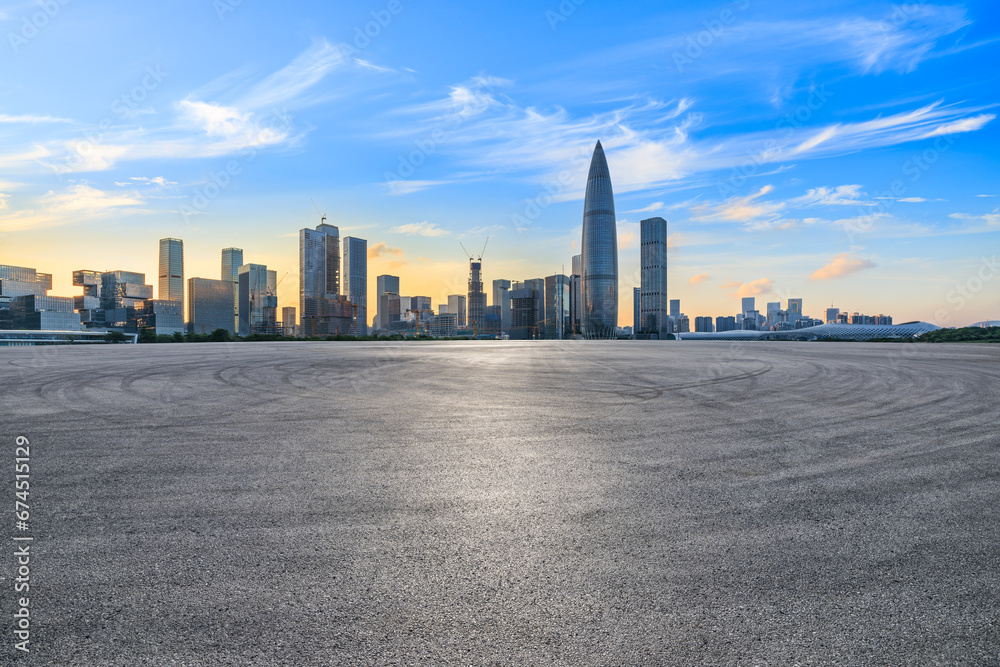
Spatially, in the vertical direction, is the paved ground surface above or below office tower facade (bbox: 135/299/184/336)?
below

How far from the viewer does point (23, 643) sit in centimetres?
302

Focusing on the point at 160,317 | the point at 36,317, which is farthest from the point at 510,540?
the point at 160,317

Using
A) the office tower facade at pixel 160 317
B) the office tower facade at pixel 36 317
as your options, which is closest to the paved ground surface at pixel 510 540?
the office tower facade at pixel 36 317

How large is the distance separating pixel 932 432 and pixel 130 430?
13843mm

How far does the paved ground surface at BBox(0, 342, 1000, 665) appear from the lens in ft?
9.83

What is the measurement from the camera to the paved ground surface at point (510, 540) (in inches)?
118

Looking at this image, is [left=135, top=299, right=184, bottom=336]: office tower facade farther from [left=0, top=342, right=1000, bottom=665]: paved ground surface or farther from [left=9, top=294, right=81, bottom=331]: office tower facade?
[left=0, top=342, right=1000, bottom=665]: paved ground surface

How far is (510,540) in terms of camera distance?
430cm

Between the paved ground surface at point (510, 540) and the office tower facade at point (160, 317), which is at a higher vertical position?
the office tower facade at point (160, 317)

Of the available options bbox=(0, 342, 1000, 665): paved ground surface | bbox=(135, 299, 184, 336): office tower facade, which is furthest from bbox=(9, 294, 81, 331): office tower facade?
bbox=(0, 342, 1000, 665): paved ground surface

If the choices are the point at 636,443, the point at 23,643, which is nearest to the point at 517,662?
the point at 23,643

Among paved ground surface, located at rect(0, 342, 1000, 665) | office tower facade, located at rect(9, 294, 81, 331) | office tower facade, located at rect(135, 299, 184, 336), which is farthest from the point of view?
office tower facade, located at rect(135, 299, 184, 336)

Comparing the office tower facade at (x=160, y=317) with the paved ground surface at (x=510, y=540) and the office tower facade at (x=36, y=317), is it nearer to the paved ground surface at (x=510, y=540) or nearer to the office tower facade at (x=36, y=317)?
the office tower facade at (x=36, y=317)

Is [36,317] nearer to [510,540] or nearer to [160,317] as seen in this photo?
[160,317]
